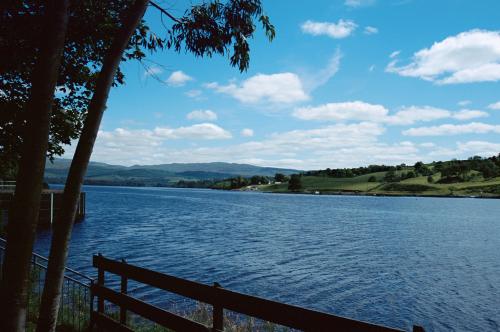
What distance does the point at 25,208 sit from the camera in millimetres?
6734

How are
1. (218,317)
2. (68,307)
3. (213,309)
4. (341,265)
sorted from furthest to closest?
(341,265)
(68,307)
(218,317)
(213,309)

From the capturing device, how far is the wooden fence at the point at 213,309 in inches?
253

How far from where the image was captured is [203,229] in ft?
243

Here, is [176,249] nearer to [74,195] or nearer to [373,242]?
[373,242]

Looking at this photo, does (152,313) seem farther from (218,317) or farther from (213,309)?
(213,309)

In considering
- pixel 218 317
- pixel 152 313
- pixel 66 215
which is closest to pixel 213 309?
pixel 218 317

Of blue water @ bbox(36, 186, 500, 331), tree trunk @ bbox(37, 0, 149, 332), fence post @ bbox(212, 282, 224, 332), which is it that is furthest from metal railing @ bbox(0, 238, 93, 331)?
blue water @ bbox(36, 186, 500, 331)

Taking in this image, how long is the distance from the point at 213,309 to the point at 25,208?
12.3ft

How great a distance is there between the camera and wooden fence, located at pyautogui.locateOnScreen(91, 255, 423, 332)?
6.43 metres

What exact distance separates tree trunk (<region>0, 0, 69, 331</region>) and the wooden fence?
3.06 metres

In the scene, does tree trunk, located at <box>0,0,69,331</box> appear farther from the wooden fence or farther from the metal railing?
the metal railing

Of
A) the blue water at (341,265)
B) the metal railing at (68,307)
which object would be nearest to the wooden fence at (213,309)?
the metal railing at (68,307)

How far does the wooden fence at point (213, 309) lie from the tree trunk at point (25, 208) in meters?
3.06

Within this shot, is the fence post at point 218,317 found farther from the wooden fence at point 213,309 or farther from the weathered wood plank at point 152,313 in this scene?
the weathered wood plank at point 152,313
